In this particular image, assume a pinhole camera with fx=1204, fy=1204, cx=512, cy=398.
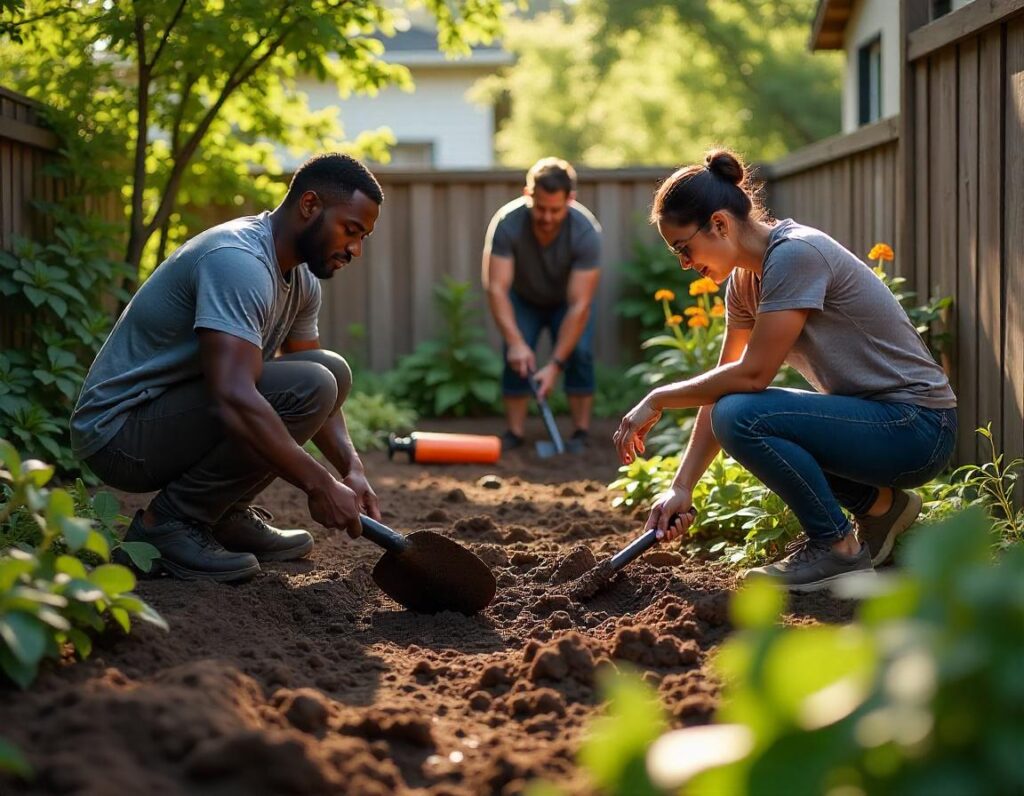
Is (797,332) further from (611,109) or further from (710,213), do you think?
(611,109)

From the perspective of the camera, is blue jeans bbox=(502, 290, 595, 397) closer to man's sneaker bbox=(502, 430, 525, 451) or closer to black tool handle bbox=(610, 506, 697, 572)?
man's sneaker bbox=(502, 430, 525, 451)

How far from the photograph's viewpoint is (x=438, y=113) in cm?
1884

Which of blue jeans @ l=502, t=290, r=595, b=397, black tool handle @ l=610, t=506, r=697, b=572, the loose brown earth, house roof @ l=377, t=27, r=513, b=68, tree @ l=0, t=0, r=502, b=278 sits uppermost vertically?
house roof @ l=377, t=27, r=513, b=68

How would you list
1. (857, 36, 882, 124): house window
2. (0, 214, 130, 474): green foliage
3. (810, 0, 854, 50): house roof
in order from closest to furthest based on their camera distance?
(0, 214, 130, 474): green foliage, (857, 36, 882, 124): house window, (810, 0, 854, 50): house roof

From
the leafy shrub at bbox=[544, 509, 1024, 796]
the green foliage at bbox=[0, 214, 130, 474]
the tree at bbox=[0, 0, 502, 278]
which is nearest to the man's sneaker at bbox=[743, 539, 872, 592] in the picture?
the leafy shrub at bbox=[544, 509, 1024, 796]

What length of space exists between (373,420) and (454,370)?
3.41ft

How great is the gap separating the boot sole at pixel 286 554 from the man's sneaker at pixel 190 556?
0.38m

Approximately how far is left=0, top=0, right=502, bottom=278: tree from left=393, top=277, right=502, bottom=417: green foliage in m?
1.84

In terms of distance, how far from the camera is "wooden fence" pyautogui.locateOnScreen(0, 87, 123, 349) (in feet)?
16.9

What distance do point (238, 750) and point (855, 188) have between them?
536 cm

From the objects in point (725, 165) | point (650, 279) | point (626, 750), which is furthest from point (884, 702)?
point (650, 279)

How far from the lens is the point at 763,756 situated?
1387mm

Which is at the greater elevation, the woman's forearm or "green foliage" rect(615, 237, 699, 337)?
"green foliage" rect(615, 237, 699, 337)

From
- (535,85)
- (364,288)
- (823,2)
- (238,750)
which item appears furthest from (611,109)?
(238,750)
